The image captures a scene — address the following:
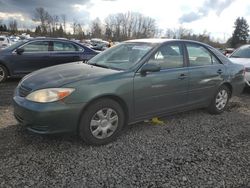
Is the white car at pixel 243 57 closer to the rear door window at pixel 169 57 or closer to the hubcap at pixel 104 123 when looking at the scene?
the rear door window at pixel 169 57

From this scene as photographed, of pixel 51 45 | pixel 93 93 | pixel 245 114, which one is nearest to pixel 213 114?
pixel 245 114

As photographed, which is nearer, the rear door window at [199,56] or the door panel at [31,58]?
the rear door window at [199,56]

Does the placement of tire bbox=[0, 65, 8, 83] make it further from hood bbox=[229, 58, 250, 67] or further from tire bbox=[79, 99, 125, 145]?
hood bbox=[229, 58, 250, 67]

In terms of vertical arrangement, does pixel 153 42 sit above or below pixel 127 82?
above

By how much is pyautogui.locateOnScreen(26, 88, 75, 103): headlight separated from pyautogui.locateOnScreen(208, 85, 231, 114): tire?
325 centimetres

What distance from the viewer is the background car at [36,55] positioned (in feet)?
27.1

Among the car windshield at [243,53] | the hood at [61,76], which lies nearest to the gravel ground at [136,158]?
the hood at [61,76]

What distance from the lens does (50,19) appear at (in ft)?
243

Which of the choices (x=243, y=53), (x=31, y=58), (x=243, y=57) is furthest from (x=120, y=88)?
(x=243, y=53)

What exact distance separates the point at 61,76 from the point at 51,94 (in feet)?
1.51

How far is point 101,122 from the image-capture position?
3941mm

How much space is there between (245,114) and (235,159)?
243 cm

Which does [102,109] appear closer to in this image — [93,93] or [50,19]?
[93,93]

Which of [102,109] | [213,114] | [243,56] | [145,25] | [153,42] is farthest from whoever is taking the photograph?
[145,25]
